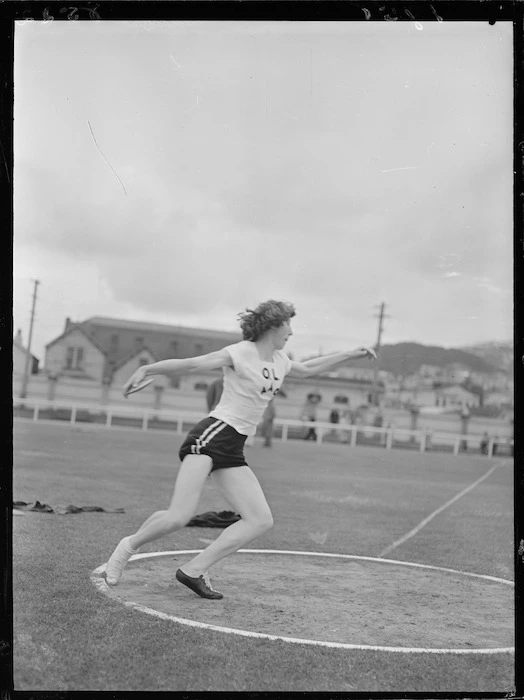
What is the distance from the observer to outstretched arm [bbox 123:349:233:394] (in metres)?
5.10

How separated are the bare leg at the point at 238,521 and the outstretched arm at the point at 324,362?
0.85 meters

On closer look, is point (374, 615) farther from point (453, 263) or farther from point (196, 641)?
point (453, 263)

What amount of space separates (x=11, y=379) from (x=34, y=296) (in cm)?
204

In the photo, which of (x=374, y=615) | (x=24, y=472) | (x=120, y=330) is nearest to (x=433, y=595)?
(x=374, y=615)

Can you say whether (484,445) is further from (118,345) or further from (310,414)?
(118,345)

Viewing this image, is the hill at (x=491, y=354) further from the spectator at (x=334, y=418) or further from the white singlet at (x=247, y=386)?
the white singlet at (x=247, y=386)

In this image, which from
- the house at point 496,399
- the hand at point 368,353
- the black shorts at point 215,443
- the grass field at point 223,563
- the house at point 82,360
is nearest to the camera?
the grass field at point 223,563

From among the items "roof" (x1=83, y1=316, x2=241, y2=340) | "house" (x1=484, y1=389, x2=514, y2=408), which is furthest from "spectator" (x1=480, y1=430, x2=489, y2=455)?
"roof" (x1=83, y1=316, x2=241, y2=340)

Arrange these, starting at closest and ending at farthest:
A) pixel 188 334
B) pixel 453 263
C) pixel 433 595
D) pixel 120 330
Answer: pixel 433 595 → pixel 453 263 → pixel 188 334 → pixel 120 330

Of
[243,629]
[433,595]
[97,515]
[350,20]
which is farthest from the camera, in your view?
[97,515]

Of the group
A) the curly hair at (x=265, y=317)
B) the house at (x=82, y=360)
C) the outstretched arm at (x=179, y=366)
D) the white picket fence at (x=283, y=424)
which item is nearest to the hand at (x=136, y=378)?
the outstretched arm at (x=179, y=366)

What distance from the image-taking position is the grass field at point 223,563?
166 inches

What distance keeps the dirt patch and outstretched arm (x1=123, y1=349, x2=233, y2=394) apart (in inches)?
59.9

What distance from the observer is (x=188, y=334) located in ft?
56.4
